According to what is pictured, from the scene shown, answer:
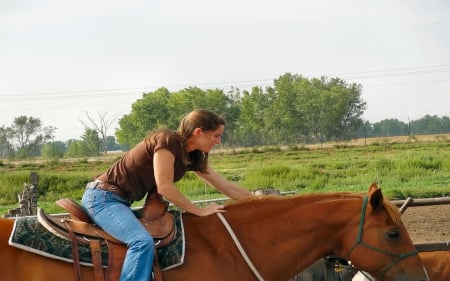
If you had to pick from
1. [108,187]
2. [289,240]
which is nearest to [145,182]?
[108,187]

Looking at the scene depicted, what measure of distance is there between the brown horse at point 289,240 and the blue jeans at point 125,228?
23cm

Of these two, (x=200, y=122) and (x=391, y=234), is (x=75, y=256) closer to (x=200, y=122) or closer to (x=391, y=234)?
(x=200, y=122)

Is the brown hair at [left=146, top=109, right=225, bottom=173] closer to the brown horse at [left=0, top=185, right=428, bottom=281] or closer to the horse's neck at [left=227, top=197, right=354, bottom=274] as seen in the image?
the brown horse at [left=0, top=185, right=428, bottom=281]

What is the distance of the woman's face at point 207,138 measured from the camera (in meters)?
4.80

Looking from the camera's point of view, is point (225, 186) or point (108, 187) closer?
point (108, 187)

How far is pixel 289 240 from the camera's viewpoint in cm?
478

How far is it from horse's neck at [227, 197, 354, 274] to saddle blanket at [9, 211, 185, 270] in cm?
54

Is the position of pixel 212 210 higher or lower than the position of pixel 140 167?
lower

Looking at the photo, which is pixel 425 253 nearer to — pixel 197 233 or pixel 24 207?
pixel 197 233

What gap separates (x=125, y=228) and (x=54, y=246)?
0.49m

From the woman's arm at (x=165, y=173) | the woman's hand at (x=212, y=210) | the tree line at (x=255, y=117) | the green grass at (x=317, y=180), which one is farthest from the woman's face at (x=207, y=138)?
the tree line at (x=255, y=117)

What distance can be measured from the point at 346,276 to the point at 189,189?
2154 cm

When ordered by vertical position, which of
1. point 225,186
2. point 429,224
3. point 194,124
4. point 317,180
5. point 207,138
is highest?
point 194,124

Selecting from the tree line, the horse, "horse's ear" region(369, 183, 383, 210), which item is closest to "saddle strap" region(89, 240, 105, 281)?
"horse's ear" region(369, 183, 383, 210)
